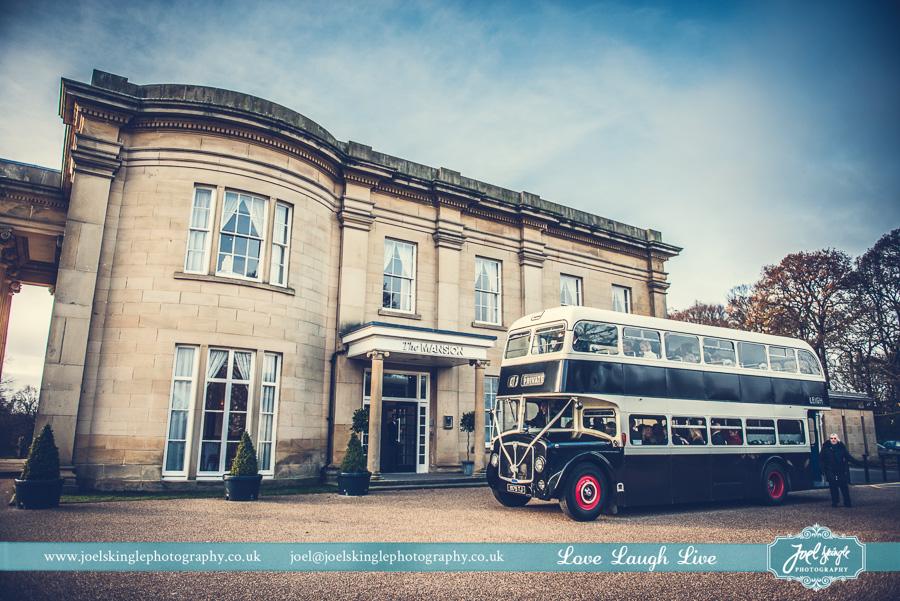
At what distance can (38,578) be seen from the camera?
567cm

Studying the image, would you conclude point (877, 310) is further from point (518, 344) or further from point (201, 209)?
point (201, 209)

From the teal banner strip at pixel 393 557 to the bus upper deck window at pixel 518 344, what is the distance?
209 inches

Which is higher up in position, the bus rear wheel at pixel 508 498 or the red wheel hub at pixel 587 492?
the red wheel hub at pixel 587 492

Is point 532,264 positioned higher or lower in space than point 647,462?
higher

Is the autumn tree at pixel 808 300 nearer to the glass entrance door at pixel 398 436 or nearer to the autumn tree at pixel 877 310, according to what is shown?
the autumn tree at pixel 877 310

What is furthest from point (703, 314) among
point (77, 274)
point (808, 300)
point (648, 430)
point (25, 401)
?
point (25, 401)

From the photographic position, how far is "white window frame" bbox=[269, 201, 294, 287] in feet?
49.1

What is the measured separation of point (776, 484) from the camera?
1358 cm

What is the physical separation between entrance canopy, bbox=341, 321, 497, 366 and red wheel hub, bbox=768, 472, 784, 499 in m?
7.83

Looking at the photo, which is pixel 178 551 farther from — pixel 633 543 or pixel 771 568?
pixel 771 568

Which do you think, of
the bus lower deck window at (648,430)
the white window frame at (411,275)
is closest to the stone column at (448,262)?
the white window frame at (411,275)

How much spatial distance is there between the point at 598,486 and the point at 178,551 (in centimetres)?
732

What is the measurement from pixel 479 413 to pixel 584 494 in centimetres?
604

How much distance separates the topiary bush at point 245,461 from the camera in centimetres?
1176
